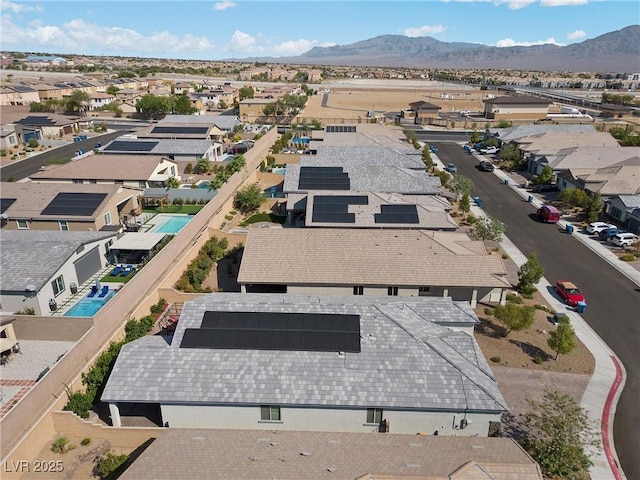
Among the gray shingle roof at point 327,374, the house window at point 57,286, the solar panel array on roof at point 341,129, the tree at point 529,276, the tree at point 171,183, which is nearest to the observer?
the gray shingle roof at point 327,374

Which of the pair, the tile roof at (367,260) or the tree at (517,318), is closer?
the tree at (517,318)

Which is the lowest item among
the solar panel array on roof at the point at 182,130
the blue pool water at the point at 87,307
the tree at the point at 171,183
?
the blue pool water at the point at 87,307

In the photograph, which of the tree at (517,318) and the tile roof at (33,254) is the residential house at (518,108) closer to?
the tree at (517,318)

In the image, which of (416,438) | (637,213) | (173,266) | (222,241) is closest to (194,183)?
(222,241)

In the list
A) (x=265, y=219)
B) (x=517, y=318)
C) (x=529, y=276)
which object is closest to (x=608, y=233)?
(x=529, y=276)

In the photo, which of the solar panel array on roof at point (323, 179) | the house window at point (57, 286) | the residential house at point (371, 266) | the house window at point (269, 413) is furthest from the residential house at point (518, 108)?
the house window at point (269, 413)

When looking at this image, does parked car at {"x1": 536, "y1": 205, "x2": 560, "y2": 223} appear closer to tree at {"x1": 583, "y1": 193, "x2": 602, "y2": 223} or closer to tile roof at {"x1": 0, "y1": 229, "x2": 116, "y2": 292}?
tree at {"x1": 583, "y1": 193, "x2": 602, "y2": 223}

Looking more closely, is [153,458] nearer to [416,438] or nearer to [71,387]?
[71,387]
